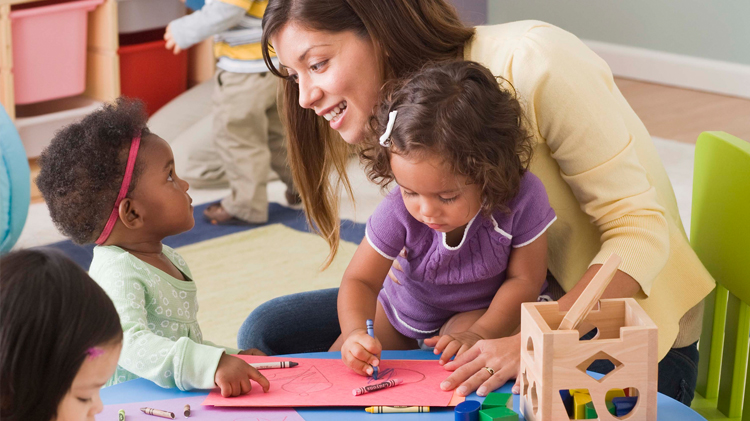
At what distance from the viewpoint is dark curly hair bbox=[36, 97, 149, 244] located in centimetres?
121

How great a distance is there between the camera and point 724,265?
51.6 inches

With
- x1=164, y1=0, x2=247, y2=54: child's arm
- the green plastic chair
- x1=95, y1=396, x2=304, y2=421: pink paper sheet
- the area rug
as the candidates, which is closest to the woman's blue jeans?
the green plastic chair

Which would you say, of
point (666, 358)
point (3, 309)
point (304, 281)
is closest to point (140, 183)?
point (3, 309)

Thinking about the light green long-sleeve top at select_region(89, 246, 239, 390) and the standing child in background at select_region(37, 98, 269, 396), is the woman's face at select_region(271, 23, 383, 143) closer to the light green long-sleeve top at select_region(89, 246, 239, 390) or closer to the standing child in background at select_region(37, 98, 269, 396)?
the standing child in background at select_region(37, 98, 269, 396)

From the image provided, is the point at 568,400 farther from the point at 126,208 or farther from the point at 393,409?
the point at 126,208

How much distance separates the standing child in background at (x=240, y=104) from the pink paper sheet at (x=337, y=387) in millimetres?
2130

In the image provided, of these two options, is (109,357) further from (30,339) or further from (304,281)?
(304,281)

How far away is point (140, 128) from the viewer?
1.28 meters

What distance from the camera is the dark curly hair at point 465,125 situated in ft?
3.64

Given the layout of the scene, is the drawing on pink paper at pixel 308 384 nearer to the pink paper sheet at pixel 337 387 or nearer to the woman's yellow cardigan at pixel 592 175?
the pink paper sheet at pixel 337 387

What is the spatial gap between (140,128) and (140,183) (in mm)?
90

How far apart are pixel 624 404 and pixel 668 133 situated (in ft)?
10.8

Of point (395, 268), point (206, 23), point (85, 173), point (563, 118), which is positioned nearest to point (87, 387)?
point (85, 173)

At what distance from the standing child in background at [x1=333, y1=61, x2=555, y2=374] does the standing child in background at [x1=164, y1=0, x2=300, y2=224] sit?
190 centimetres
